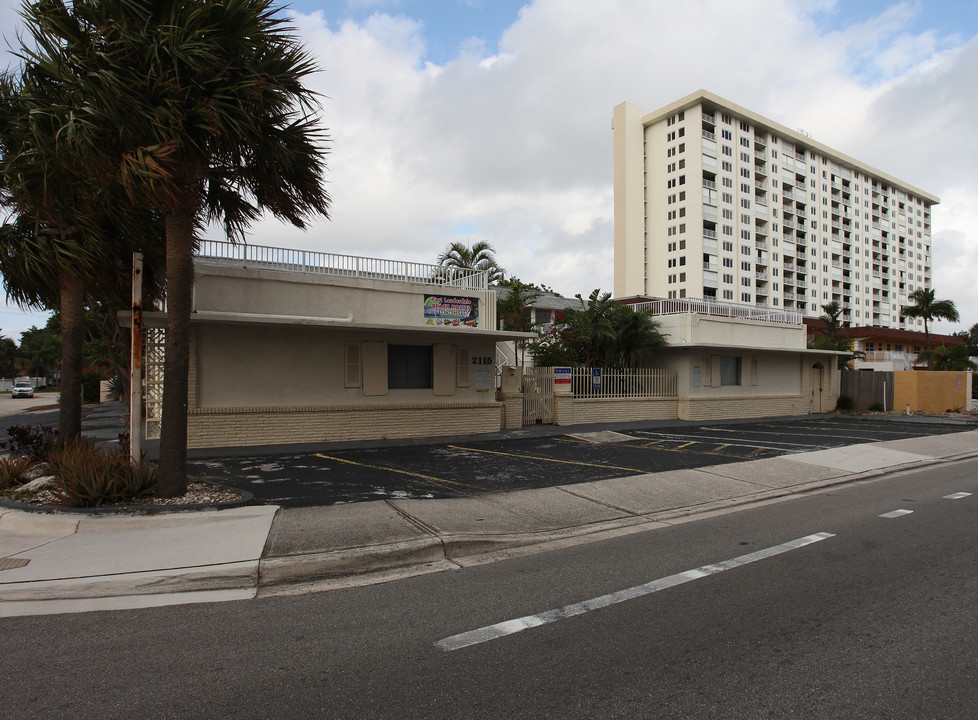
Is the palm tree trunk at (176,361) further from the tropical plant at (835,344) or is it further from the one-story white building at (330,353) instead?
the tropical plant at (835,344)

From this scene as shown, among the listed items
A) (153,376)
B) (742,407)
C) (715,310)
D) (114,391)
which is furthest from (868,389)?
(114,391)

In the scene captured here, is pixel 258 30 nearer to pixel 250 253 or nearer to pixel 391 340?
pixel 250 253

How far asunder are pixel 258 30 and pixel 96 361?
114ft

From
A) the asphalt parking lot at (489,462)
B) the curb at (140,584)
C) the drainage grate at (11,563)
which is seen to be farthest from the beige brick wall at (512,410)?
the drainage grate at (11,563)

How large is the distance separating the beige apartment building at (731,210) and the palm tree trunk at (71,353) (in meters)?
72.3

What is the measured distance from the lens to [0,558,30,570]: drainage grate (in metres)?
5.56

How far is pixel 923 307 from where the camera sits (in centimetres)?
5559

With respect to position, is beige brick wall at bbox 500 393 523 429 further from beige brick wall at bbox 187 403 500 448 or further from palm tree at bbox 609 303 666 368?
palm tree at bbox 609 303 666 368

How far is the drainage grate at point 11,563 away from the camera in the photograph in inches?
219

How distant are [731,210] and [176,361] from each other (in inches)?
3229

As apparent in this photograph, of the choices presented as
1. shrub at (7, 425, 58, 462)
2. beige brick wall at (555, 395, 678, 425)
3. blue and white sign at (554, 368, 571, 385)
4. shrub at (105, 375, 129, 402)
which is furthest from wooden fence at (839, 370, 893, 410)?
shrub at (105, 375, 129, 402)

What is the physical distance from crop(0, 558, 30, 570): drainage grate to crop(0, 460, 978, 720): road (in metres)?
1.37

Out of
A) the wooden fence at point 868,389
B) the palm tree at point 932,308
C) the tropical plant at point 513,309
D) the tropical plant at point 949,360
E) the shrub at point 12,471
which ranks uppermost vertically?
the palm tree at point 932,308

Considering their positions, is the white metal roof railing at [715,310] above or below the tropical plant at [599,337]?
above
